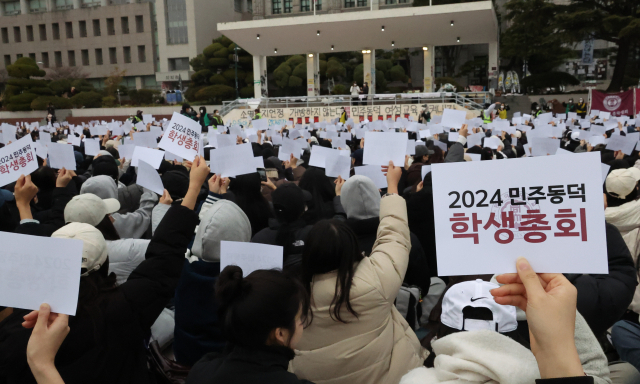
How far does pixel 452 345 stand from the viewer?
1298 millimetres

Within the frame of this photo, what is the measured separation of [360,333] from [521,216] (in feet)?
2.88

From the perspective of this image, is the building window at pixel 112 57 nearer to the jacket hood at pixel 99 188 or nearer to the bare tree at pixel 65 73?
the bare tree at pixel 65 73

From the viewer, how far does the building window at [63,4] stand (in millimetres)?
52906

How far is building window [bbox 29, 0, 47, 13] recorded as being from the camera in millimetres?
53872

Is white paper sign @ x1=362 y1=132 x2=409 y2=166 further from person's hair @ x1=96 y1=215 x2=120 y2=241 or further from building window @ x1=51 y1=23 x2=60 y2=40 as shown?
building window @ x1=51 y1=23 x2=60 y2=40

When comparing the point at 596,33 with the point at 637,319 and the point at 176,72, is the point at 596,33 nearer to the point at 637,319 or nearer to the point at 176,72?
the point at 637,319

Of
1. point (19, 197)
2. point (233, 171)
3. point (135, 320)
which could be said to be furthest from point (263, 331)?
point (233, 171)

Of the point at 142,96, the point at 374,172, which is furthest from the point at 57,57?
the point at 374,172

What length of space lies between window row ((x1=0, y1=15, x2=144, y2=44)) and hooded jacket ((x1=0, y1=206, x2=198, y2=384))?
54.7 m

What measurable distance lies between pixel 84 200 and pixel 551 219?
8.21 ft

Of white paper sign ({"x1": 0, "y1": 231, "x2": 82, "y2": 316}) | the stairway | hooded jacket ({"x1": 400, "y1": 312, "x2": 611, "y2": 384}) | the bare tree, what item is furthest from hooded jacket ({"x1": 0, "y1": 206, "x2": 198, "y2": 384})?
the bare tree

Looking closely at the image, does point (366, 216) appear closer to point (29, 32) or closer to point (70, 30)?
point (70, 30)

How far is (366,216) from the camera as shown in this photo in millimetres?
2953

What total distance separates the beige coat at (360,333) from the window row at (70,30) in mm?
55014
